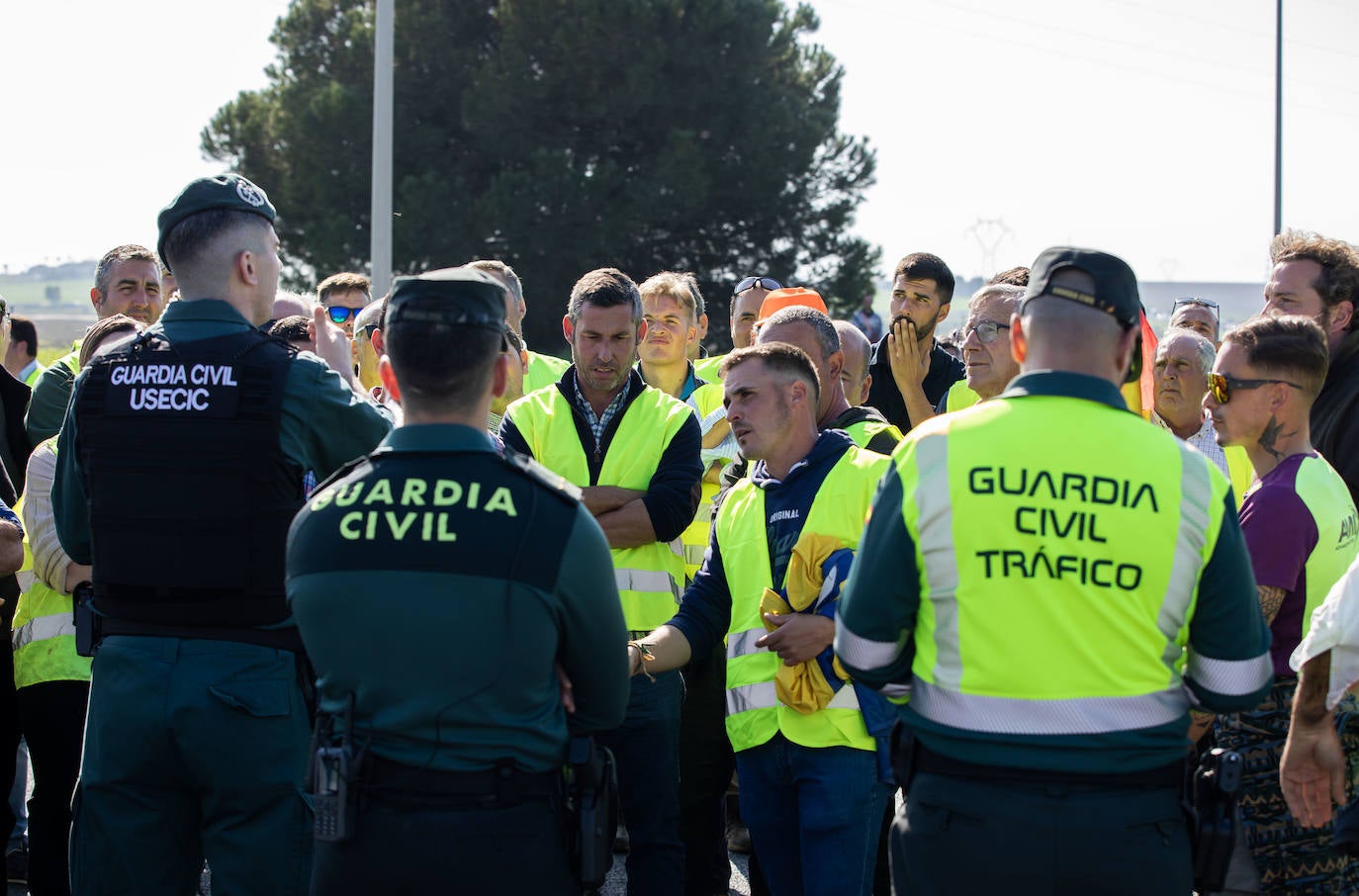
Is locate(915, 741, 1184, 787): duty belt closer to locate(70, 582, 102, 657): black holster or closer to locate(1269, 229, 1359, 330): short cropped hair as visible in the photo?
locate(70, 582, 102, 657): black holster

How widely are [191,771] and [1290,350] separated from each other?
3326mm

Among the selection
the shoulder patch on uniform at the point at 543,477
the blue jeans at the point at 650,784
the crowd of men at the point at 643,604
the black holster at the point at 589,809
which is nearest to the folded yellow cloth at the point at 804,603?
the crowd of men at the point at 643,604

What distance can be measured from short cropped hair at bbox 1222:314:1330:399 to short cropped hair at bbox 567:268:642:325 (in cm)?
217

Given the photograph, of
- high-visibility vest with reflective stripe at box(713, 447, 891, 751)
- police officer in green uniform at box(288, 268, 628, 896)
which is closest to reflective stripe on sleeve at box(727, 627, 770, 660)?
high-visibility vest with reflective stripe at box(713, 447, 891, 751)

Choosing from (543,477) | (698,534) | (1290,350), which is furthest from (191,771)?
(1290,350)

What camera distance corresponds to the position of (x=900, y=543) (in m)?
2.79

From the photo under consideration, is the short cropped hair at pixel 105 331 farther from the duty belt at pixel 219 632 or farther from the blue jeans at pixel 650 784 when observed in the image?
the blue jeans at pixel 650 784

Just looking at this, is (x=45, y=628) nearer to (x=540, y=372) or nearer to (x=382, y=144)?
(x=540, y=372)

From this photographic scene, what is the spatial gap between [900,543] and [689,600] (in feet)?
4.70

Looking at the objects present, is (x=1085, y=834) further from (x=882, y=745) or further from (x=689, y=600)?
(x=689, y=600)

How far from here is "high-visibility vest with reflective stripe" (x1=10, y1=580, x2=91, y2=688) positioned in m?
4.77

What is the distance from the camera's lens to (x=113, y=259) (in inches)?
257

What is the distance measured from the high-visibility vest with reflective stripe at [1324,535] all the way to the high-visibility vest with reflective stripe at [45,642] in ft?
13.4

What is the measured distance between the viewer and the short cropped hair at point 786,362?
4.11m
